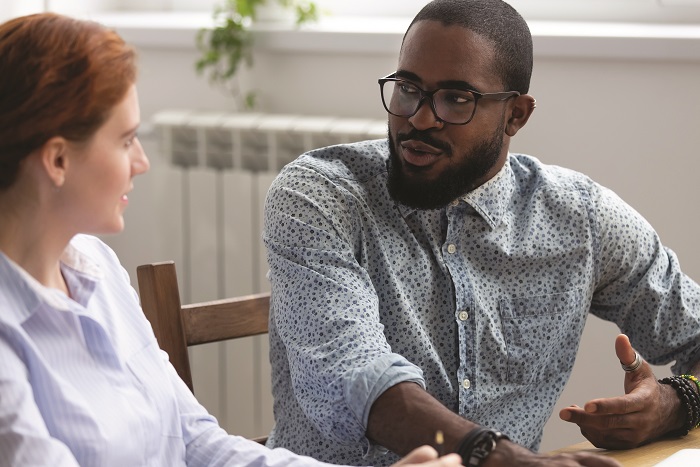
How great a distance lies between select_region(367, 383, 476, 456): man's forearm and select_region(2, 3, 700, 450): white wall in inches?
46.4

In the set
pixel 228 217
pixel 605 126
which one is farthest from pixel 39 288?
pixel 228 217

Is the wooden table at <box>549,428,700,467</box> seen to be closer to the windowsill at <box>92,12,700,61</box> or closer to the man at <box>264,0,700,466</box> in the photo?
the man at <box>264,0,700,466</box>

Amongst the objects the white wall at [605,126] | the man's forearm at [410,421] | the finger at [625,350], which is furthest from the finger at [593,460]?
the white wall at [605,126]

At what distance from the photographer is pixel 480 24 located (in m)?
1.62

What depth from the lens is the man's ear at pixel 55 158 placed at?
1.04 m

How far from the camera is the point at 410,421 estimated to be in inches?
50.3

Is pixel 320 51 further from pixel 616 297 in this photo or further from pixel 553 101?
pixel 616 297

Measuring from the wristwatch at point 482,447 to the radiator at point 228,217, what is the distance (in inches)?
58.6

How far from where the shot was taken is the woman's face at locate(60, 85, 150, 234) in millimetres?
1069

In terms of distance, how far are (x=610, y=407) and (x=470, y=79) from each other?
53 centimetres

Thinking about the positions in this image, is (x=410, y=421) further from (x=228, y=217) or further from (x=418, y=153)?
(x=228, y=217)

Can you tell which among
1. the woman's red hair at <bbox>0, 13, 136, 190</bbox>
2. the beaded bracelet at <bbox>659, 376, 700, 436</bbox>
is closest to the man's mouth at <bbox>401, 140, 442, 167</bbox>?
the beaded bracelet at <bbox>659, 376, 700, 436</bbox>

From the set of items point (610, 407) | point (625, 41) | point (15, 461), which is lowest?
point (610, 407)

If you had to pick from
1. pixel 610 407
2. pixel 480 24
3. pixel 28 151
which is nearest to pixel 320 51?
pixel 480 24
